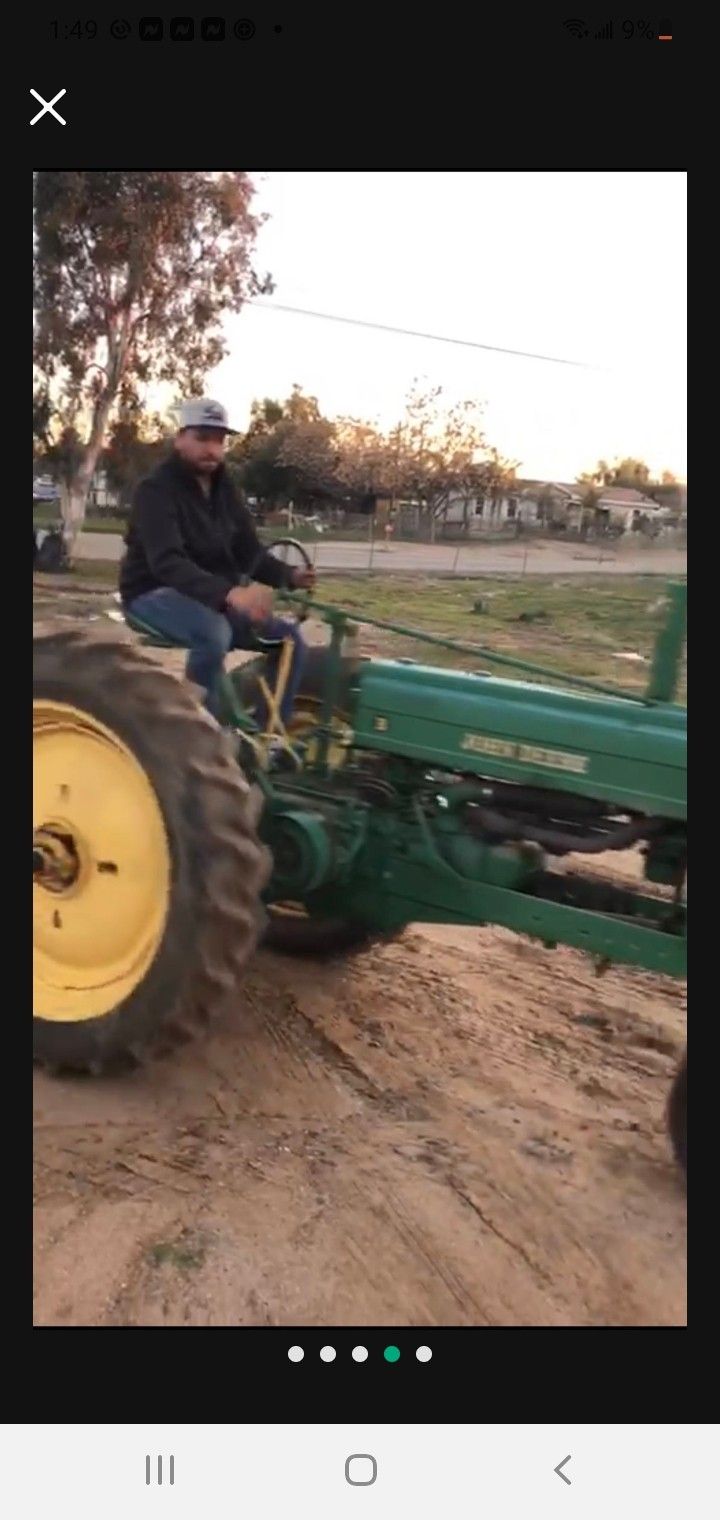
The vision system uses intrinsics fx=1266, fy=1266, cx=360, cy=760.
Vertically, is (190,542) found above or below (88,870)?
above

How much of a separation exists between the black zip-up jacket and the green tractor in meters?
0.21

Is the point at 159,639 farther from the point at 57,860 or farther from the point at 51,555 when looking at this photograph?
the point at 51,555

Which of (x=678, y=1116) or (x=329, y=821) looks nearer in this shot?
(x=678, y=1116)

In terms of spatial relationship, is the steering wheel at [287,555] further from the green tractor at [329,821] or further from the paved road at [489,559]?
the paved road at [489,559]

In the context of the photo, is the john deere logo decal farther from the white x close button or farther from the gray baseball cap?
the white x close button

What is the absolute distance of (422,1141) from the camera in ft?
10.5

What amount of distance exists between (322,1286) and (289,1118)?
0.79 meters

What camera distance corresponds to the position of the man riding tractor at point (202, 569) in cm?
374

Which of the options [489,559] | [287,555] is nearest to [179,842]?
[287,555]

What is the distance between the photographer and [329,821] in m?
3.55

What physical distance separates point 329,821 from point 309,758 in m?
0.28
